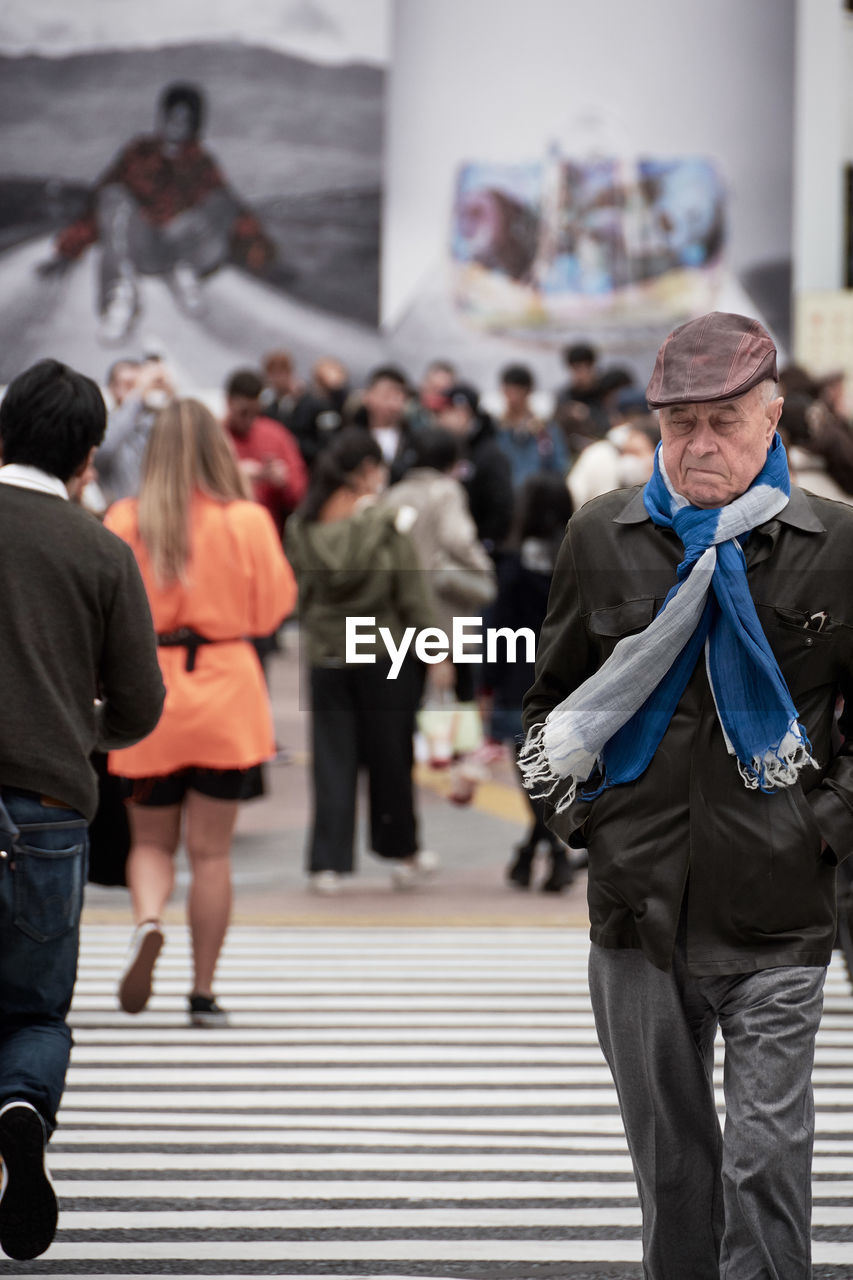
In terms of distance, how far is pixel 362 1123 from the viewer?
575 centimetres

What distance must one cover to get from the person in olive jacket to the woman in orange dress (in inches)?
64.5

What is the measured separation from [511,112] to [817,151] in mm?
3664

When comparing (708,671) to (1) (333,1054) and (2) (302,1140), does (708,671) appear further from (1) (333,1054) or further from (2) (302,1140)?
(1) (333,1054)

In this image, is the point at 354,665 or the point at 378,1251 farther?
the point at 354,665

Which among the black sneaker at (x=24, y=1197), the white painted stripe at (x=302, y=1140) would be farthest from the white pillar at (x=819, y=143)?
the black sneaker at (x=24, y=1197)

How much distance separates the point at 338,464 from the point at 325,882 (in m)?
1.96

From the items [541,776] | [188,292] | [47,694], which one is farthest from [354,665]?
[188,292]

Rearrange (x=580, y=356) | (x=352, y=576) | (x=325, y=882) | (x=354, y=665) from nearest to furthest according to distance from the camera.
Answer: (x=352, y=576), (x=354, y=665), (x=325, y=882), (x=580, y=356)

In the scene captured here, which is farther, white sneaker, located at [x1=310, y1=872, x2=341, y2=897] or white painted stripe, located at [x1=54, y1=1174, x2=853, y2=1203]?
white sneaker, located at [x1=310, y1=872, x2=341, y2=897]

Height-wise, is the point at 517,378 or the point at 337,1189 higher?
the point at 517,378

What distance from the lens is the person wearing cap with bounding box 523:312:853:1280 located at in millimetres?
3289

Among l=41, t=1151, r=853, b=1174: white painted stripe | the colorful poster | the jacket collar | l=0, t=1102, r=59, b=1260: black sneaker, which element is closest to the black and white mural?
the colorful poster

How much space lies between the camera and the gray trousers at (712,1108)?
3223 mm

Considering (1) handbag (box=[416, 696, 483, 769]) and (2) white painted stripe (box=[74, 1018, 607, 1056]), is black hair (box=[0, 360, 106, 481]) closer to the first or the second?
(2) white painted stripe (box=[74, 1018, 607, 1056])
